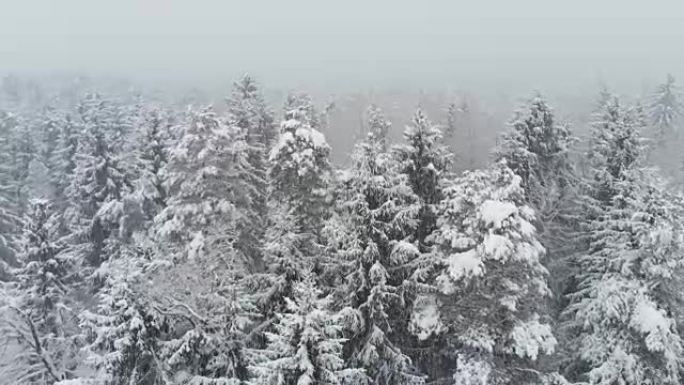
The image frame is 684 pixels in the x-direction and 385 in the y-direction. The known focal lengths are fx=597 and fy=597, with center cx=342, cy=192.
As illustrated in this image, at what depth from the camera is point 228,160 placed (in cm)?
2192

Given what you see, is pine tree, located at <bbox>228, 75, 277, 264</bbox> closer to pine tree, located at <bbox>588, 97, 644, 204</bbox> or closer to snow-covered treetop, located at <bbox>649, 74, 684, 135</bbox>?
pine tree, located at <bbox>588, 97, 644, 204</bbox>

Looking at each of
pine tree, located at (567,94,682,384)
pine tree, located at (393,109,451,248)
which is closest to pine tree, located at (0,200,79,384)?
pine tree, located at (393,109,451,248)

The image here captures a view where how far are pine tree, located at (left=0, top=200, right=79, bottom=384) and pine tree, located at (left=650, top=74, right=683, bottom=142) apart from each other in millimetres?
59110

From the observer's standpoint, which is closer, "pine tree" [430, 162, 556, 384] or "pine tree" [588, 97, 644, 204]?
"pine tree" [430, 162, 556, 384]

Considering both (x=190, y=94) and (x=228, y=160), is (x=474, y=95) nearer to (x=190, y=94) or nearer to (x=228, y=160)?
(x=190, y=94)

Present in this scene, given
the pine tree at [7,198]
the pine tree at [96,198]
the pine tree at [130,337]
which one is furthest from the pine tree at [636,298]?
the pine tree at [7,198]

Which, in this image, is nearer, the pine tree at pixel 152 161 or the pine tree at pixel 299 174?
the pine tree at pixel 299 174

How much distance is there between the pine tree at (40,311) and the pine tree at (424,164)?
50.7ft

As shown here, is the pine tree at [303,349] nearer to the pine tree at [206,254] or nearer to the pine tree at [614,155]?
the pine tree at [206,254]

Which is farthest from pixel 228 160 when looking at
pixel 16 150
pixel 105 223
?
pixel 16 150

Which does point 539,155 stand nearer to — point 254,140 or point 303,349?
point 254,140

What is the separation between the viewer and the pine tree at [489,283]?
1788cm

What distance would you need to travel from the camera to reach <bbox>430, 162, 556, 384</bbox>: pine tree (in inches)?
704

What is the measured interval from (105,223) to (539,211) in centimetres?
2301
